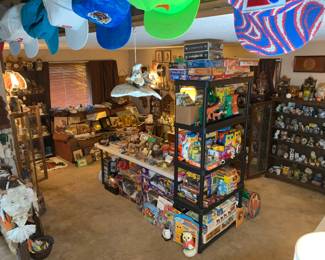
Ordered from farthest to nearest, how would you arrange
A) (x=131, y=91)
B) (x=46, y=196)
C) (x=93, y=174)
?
(x=93, y=174) < (x=46, y=196) < (x=131, y=91)

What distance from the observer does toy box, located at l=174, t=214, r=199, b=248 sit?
111 inches

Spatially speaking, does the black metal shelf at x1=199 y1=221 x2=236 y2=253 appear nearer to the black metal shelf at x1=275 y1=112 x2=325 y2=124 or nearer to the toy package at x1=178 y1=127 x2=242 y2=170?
the toy package at x1=178 y1=127 x2=242 y2=170

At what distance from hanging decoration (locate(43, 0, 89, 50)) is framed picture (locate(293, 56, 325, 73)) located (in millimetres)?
4034

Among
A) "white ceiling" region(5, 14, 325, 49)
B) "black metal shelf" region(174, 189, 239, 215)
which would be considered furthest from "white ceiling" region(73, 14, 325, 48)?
"black metal shelf" region(174, 189, 239, 215)

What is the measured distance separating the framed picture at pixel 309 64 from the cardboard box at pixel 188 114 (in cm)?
262

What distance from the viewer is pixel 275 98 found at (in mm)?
4383

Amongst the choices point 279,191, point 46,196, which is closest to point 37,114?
point 46,196

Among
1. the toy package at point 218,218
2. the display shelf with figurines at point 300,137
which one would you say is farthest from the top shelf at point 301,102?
the toy package at point 218,218

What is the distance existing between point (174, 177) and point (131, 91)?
56.1 inches

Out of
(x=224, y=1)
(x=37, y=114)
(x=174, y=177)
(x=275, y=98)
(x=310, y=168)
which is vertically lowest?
(x=310, y=168)

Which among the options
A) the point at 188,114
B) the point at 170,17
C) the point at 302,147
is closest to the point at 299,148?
the point at 302,147

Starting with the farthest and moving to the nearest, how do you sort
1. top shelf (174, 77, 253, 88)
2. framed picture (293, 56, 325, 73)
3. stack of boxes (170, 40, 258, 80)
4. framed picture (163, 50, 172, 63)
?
1. framed picture (163, 50, 172, 63)
2. framed picture (293, 56, 325, 73)
3. stack of boxes (170, 40, 258, 80)
4. top shelf (174, 77, 253, 88)

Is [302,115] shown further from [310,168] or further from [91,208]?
[91,208]

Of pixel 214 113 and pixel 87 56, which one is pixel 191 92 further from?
pixel 87 56
